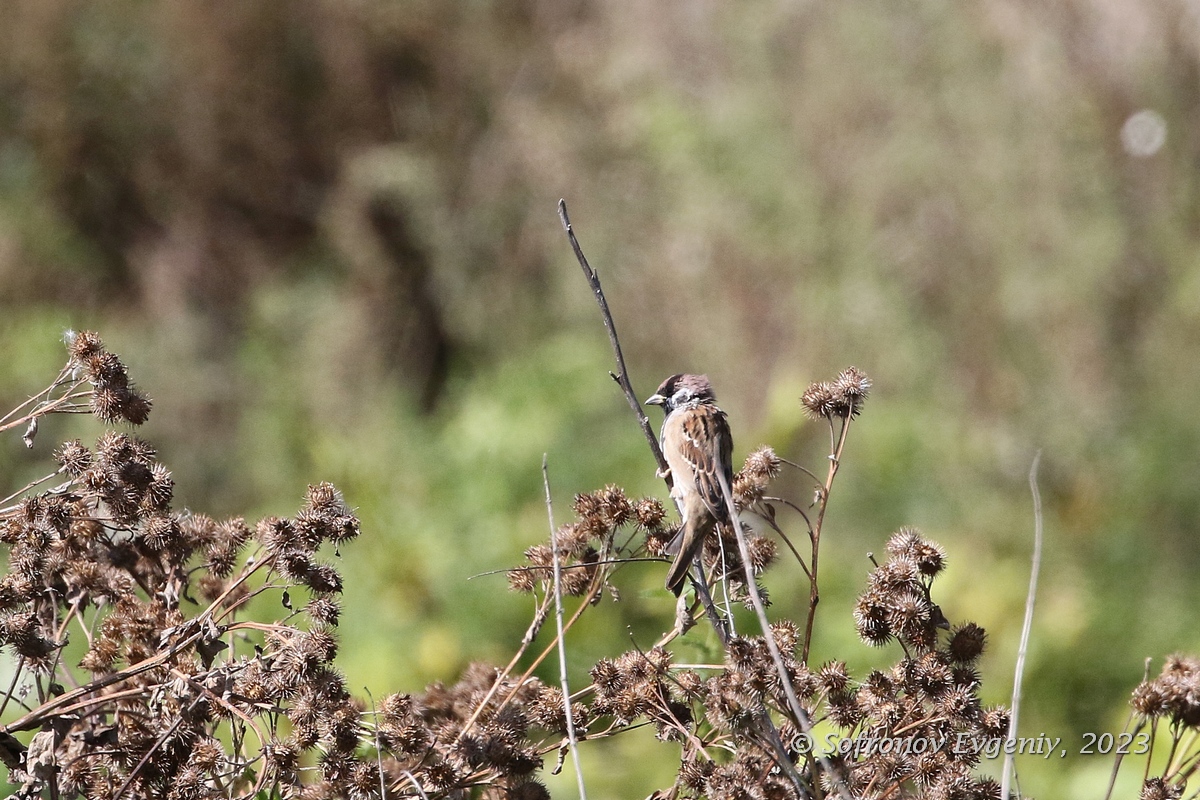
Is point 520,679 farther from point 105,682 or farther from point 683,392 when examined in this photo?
point 683,392

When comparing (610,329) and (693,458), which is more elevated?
(693,458)

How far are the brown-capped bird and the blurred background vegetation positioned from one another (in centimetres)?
128

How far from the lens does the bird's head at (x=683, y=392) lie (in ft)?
11.4

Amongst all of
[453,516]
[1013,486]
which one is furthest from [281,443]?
[1013,486]

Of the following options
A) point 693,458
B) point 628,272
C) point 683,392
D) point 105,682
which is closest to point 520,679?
point 105,682

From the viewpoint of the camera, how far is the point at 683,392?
351 cm

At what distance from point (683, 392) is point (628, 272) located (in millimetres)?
4316

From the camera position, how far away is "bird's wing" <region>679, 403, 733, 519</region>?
2.77 m

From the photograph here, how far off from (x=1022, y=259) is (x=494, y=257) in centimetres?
349

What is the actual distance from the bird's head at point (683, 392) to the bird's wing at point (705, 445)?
0.03 metres

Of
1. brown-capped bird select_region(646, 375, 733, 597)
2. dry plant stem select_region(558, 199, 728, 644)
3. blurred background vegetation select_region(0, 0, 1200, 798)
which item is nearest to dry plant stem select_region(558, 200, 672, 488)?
dry plant stem select_region(558, 199, 728, 644)

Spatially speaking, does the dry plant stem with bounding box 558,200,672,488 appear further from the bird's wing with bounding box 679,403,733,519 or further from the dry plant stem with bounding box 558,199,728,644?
the bird's wing with bounding box 679,403,733,519

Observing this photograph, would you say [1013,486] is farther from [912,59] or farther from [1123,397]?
[912,59]

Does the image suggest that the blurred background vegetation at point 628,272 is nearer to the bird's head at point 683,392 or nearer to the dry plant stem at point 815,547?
the bird's head at point 683,392
